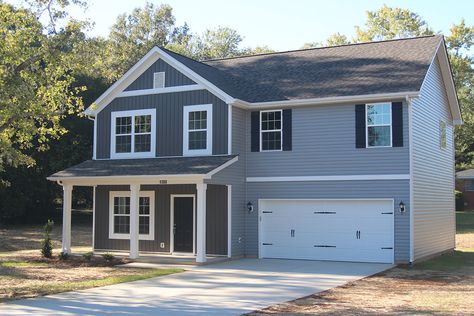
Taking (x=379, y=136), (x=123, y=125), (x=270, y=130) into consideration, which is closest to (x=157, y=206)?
(x=123, y=125)

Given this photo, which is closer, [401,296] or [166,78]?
[401,296]

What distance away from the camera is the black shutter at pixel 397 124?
61.9 ft

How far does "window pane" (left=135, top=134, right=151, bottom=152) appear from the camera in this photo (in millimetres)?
22109

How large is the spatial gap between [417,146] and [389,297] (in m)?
8.38

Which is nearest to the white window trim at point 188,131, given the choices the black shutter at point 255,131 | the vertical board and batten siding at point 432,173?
the black shutter at point 255,131

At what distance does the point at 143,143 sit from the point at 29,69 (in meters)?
6.62

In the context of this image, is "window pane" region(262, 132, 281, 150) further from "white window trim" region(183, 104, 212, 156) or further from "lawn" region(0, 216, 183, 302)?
"lawn" region(0, 216, 183, 302)

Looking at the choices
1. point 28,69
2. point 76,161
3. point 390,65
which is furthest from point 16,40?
point 76,161

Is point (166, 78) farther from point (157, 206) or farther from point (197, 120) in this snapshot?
point (157, 206)

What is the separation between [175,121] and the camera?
21547 millimetres

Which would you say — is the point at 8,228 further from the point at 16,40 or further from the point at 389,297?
the point at 389,297

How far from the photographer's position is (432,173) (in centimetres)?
2169

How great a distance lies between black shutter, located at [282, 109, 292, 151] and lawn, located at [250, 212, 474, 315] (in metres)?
5.64

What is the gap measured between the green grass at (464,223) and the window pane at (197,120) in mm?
19530
